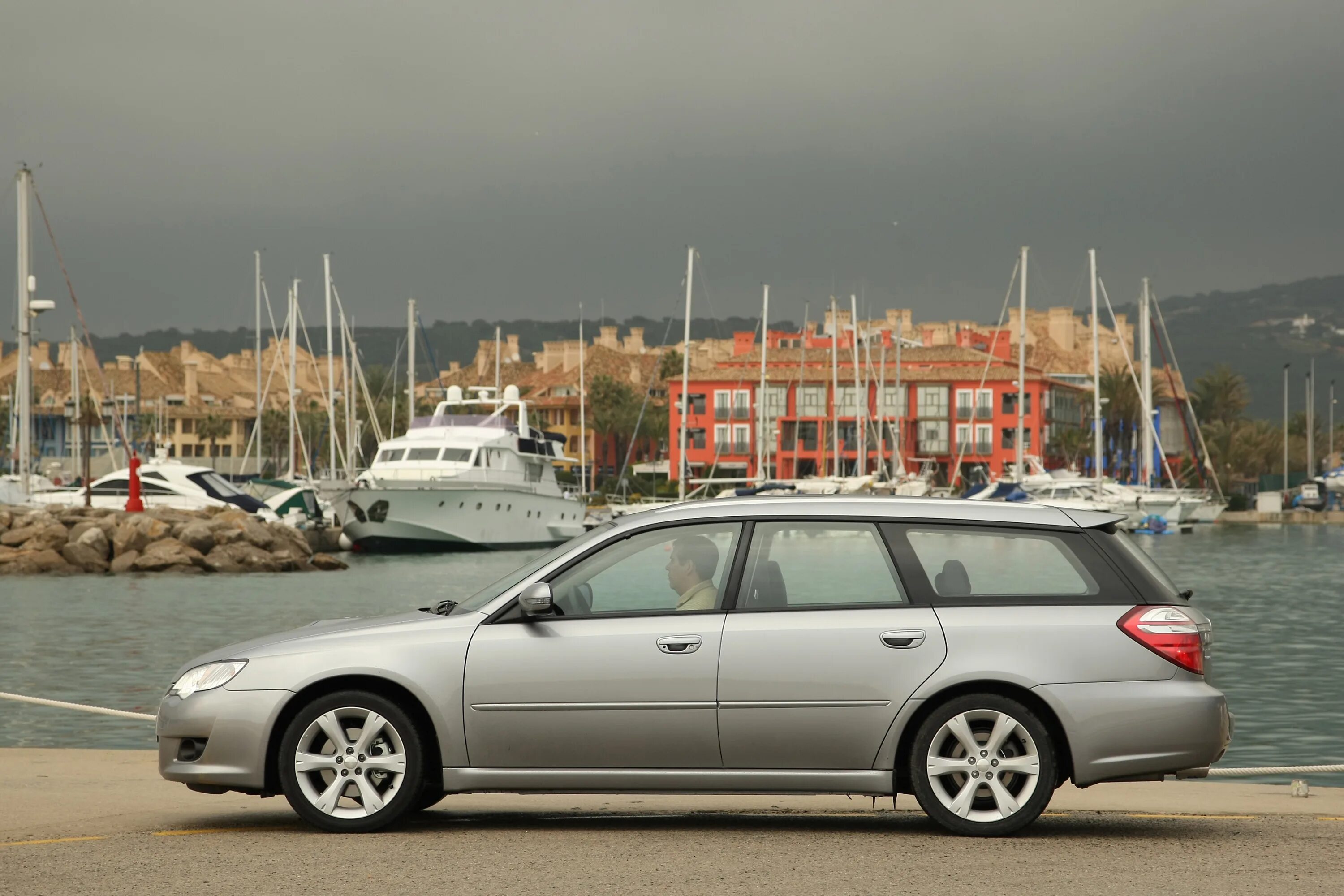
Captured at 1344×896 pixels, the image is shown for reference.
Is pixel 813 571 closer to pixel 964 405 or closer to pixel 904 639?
pixel 904 639

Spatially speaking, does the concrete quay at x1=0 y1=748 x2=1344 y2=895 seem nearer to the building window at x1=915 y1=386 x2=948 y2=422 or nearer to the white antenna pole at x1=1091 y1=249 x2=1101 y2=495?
the white antenna pole at x1=1091 y1=249 x2=1101 y2=495

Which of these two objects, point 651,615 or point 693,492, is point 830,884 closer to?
point 651,615

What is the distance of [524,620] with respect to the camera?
25.0 ft

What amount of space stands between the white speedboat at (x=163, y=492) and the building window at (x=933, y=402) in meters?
67.7

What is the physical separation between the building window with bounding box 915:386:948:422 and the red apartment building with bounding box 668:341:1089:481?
2.6 inches

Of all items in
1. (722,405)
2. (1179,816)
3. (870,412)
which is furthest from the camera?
(722,405)

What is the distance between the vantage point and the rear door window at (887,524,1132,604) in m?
7.62

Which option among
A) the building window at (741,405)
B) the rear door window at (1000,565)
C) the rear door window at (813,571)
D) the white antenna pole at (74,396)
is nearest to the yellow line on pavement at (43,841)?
the rear door window at (813,571)

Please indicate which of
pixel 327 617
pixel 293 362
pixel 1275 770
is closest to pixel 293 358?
pixel 293 362

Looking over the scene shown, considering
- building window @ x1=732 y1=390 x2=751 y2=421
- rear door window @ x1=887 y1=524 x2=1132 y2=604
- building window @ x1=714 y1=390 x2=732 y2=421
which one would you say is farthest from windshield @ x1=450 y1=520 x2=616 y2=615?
building window @ x1=714 y1=390 x2=732 y2=421

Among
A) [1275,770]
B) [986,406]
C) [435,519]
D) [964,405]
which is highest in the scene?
[964,405]

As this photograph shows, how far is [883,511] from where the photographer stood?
7801mm

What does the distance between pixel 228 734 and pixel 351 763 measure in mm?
573

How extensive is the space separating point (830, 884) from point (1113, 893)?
3.42 feet
